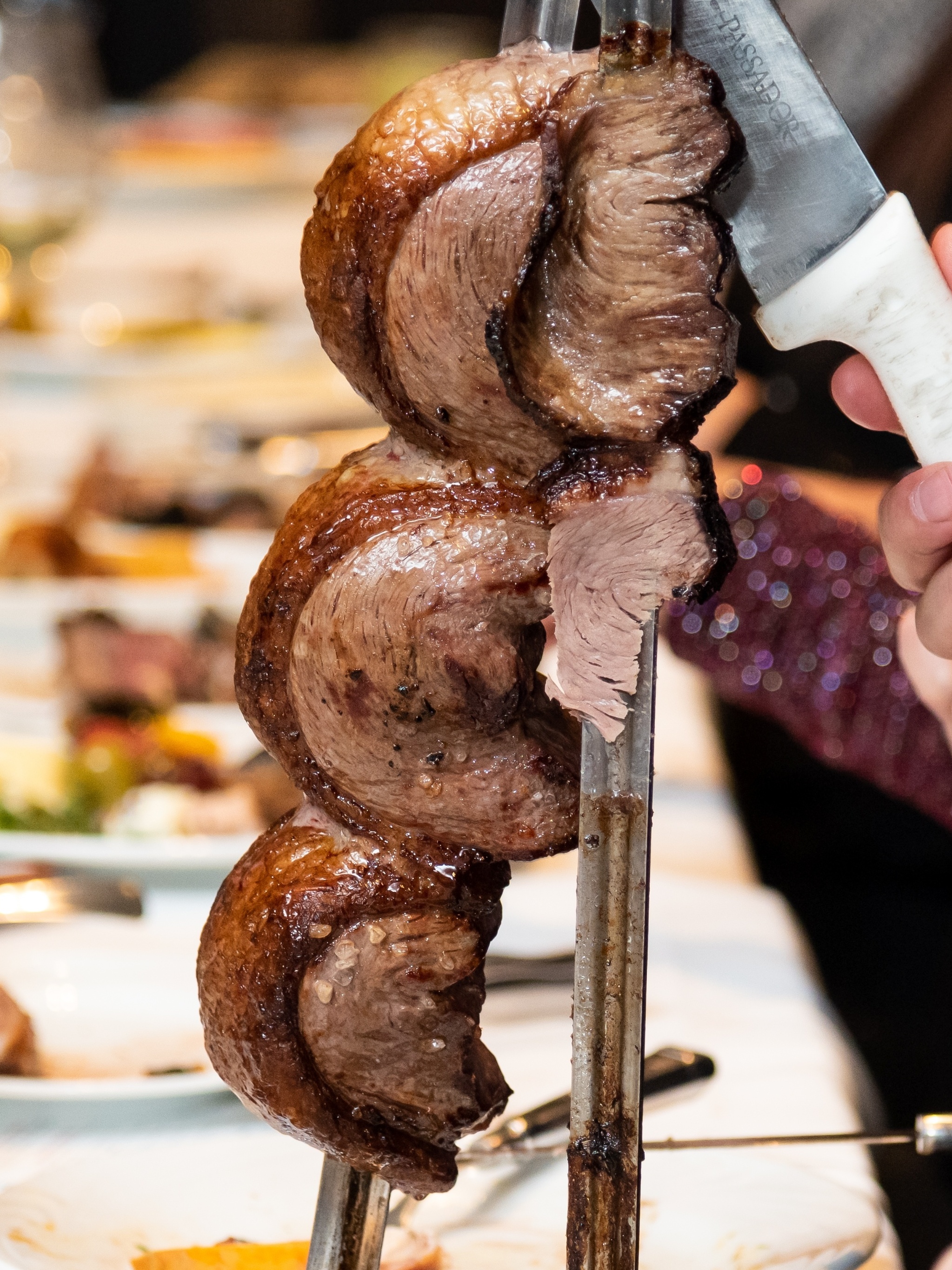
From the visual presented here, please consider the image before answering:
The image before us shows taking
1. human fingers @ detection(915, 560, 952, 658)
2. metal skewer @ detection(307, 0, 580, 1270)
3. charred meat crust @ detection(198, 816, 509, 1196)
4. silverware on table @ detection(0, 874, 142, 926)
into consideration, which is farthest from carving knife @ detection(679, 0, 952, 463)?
silverware on table @ detection(0, 874, 142, 926)

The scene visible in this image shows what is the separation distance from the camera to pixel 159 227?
515cm

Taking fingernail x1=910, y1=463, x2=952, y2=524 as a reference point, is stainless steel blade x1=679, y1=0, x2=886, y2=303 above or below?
above

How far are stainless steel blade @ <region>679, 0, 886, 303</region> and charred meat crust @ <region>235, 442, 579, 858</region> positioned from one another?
0.19m

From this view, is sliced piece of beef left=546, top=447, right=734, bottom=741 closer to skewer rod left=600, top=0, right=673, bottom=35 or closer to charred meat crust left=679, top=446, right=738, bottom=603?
charred meat crust left=679, top=446, right=738, bottom=603

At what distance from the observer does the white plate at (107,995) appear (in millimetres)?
1411

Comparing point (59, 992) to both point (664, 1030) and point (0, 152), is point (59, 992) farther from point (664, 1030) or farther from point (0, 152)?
point (0, 152)

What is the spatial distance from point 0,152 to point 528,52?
3187mm

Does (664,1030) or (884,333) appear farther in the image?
(664,1030)

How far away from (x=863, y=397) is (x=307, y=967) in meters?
0.58

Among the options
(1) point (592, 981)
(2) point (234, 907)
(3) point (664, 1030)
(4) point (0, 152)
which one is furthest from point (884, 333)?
(4) point (0, 152)

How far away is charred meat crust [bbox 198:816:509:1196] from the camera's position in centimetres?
90

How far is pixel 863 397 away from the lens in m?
1.09

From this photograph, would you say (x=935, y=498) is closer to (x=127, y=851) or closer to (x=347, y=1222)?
(x=347, y=1222)

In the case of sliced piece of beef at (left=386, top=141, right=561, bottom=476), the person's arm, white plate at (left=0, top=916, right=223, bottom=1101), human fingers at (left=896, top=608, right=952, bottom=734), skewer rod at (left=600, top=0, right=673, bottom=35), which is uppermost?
skewer rod at (left=600, top=0, right=673, bottom=35)
